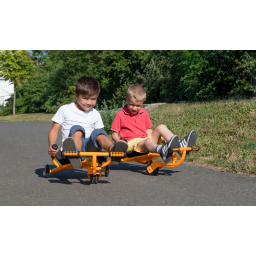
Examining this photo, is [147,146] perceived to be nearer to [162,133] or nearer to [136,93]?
[162,133]

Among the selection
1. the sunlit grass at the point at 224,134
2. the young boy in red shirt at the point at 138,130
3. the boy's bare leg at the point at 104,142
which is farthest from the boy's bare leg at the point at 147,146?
the sunlit grass at the point at 224,134

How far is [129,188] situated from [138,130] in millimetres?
1244

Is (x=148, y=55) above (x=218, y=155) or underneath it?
above

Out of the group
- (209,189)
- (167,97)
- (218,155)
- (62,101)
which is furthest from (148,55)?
(209,189)

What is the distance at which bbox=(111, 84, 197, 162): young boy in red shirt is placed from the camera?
15.0ft

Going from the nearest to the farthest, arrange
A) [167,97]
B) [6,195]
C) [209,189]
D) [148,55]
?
[6,195], [209,189], [167,97], [148,55]

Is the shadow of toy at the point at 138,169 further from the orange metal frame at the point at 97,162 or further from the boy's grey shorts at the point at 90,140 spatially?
the boy's grey shorts at the point at 90,140

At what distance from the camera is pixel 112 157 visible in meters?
3.99

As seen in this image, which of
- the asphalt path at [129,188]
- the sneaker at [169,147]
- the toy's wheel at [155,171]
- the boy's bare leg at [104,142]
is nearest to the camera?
the asphalt path at [129,188]

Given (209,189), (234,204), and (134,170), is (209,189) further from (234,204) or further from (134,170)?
(134,170)

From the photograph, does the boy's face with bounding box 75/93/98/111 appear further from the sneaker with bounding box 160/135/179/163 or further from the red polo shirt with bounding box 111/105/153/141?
the sneaker with bounding box 160/135/179/163

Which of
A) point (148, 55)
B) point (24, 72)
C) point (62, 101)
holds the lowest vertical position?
point (62, 101)

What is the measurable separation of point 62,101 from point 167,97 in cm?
1282

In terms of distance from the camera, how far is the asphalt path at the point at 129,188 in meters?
3.61
